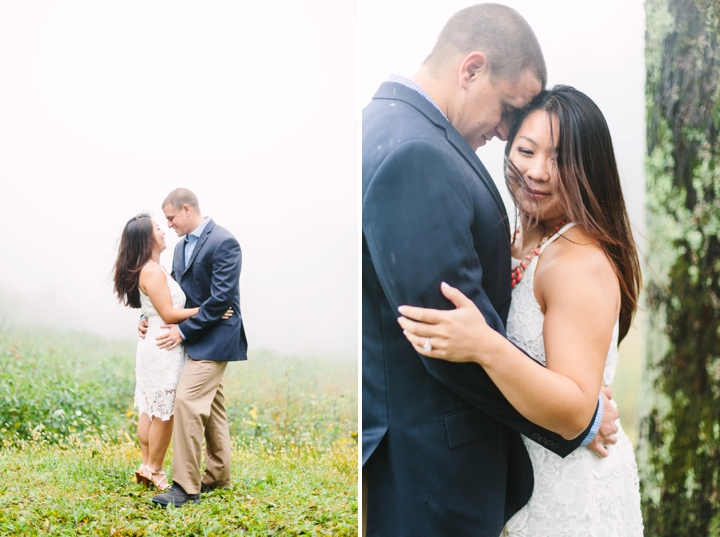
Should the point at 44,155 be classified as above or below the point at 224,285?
above

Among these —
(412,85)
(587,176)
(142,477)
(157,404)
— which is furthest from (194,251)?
(587,176)

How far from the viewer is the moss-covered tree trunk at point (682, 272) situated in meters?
2.44

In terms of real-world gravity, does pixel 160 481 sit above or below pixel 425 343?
below

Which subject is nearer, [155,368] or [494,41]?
[494,41]

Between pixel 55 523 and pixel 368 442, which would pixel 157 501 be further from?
pixel 368 442

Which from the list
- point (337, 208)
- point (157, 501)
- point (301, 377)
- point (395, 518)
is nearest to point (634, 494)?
point (395, 518)

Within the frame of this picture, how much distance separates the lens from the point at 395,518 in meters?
2.27

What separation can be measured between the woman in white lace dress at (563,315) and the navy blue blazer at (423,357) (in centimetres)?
8

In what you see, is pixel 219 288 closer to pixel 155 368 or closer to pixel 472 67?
pixel 155 368

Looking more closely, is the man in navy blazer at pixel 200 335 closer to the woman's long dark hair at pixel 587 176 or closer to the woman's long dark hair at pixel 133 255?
the woman's long dark hair at pixel 133 255

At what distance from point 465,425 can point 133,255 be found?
1.75 m

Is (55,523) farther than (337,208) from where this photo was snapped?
No

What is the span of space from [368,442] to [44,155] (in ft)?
6.83

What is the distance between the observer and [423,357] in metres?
2.04
